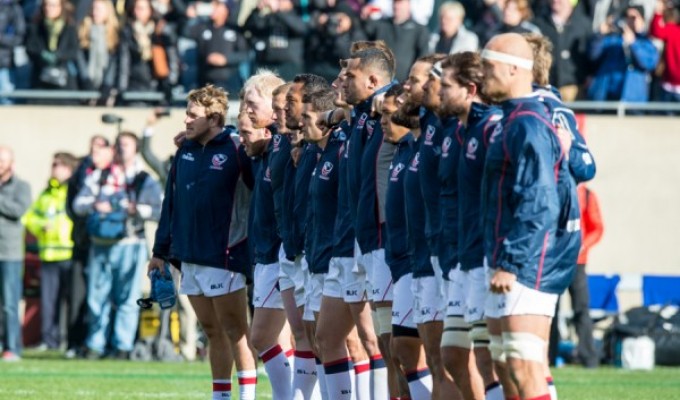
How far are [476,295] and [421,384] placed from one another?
1.16 m

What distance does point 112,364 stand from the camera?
57.4 ft

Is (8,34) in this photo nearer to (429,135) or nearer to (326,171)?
(326,171)

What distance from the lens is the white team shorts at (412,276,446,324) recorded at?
9.09 metres

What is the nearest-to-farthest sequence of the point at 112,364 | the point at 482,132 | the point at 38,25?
1. the point at 482,132
2. the point at 112,364
3. the point at 38,25

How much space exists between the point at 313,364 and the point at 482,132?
121 inches

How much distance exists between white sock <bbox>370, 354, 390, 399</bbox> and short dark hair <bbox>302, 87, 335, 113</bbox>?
65.9 inches

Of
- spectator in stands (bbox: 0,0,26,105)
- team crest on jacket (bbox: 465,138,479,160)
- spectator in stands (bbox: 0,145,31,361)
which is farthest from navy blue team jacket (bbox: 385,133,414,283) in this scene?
spectator in stands (bbox: 0,0,26,105)

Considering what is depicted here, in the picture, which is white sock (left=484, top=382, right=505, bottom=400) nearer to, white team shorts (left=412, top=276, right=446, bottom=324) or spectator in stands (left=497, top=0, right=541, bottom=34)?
white team shorts (left=412, top=276, right=446, bottom=324)

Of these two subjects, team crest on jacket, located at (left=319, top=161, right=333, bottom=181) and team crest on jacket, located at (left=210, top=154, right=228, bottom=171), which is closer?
team crest on jacket, located at (left=319, top=161, right=333, bottom=181)

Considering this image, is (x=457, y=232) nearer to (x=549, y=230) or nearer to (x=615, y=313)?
(x=549, y=230)

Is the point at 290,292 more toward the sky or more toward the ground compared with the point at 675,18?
more toward the ground

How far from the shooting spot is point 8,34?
69.8 feet

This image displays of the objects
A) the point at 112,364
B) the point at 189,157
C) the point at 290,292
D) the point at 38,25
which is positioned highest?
the point at 38,25

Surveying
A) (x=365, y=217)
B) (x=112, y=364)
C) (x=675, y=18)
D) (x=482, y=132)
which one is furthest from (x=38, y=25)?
(x=482, y=132)
